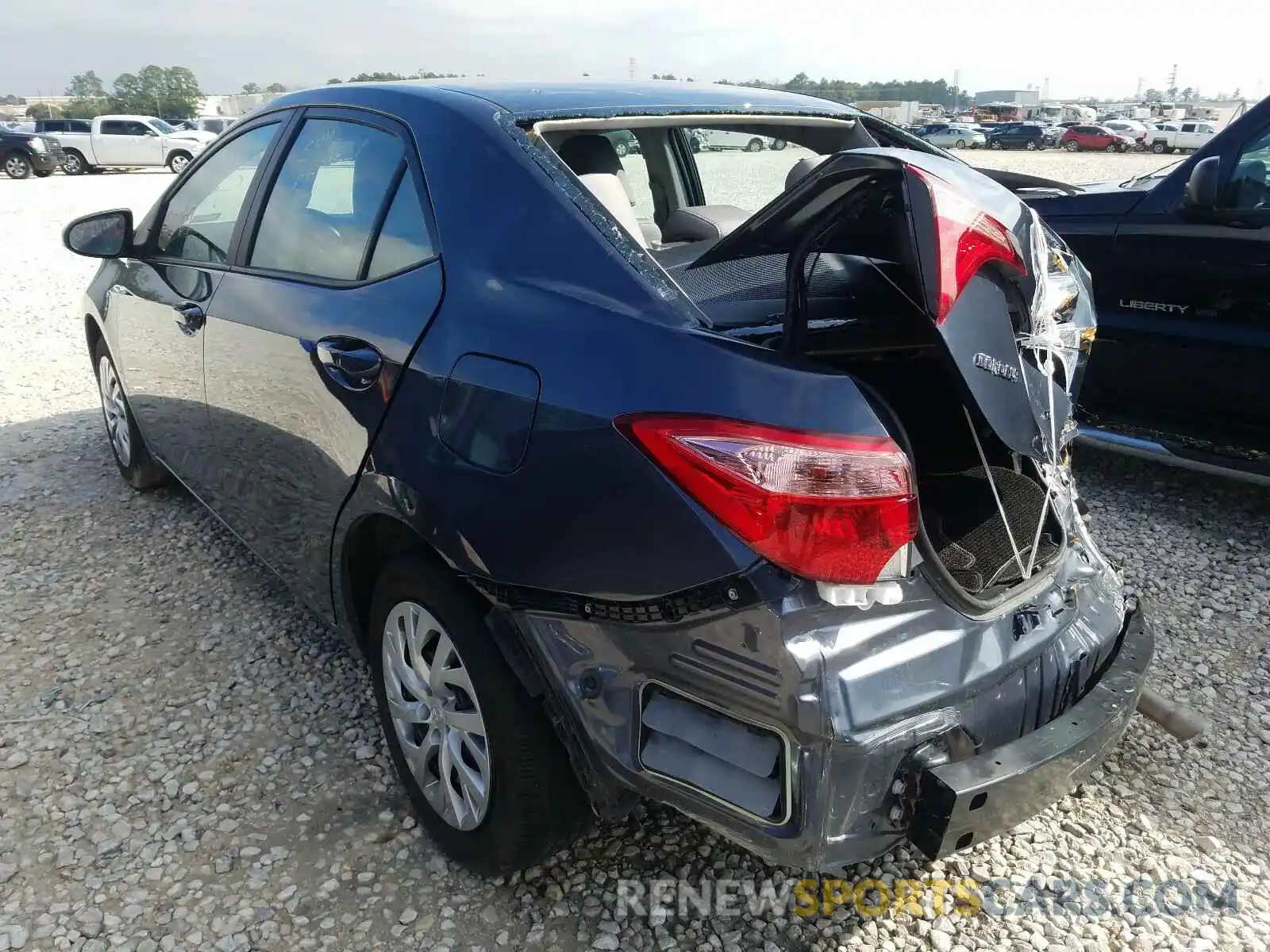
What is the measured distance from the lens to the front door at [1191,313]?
3773mm

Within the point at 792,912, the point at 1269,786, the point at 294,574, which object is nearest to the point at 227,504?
the point at 294,574

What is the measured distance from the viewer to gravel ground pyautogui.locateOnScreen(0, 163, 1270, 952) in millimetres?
2107

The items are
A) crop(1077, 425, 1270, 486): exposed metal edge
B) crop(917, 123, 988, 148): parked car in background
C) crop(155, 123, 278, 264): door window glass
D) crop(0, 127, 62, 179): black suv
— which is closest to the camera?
crop(155, 123, 278, 264): door window glass

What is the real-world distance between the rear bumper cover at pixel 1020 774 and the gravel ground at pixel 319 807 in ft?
1.74

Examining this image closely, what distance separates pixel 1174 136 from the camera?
147 ft

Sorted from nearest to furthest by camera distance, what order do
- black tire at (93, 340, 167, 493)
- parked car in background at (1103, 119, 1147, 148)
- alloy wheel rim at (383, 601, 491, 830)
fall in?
1. alloy wheel rim at (383, 601, 491, 830)
2. black tire at (93, 340, 167, 493)
3. parked car in background at (1103, 119, 1147, 148)

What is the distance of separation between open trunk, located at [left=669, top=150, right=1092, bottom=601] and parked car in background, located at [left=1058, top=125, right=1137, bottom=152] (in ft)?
164

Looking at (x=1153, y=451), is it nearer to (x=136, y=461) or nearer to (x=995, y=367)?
(x=995, y=367)

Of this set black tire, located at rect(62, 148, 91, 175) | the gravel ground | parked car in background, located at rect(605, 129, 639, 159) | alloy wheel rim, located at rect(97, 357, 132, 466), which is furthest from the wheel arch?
black tire, located at rect(62, 148, 91, 175)

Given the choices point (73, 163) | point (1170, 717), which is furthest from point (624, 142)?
point (73, 163)

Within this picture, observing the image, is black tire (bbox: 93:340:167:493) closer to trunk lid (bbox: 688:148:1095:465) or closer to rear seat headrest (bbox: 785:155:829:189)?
rear seat headrest (bbox: 785:155:829:189)

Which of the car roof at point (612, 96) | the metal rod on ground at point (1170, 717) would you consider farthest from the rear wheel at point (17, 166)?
the metal rod on ground at point (1170, 717)

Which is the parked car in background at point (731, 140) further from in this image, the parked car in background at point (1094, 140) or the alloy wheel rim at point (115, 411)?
the parked car in background at point (1094, 140)

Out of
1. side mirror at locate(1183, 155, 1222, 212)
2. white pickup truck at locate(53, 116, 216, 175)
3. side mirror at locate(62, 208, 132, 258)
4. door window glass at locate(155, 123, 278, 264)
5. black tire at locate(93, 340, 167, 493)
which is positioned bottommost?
white pickup truck at locate(53, 116, 216, 175)
